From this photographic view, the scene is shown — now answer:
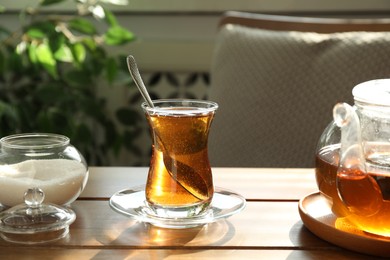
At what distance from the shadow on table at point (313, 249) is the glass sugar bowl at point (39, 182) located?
280 mm

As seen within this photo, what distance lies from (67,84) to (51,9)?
0.29 metres

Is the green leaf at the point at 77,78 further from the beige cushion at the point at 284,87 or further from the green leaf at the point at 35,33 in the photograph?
A: the beige cushion at the point at 284,87

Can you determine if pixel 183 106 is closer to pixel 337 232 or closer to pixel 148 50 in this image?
pixel 337 232

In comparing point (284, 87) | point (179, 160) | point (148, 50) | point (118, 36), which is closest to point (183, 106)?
point (179, 160)

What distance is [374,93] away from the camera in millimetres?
763

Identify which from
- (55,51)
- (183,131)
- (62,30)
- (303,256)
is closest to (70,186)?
(183,131)

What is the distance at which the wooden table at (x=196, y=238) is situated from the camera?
725 mm

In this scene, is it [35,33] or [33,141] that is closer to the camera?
[33,141]

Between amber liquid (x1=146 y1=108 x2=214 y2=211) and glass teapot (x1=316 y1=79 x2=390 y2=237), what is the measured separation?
0.50 feet

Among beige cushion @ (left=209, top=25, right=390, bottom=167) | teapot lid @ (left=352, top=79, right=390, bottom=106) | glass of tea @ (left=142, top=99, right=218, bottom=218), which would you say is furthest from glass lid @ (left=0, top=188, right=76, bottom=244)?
beige cushion @ (left=209, top=25, right=390, bottom=167)

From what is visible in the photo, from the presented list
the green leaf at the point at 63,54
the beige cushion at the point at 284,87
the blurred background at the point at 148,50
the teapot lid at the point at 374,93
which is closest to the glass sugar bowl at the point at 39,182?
the teapot lid at the point at 374,93

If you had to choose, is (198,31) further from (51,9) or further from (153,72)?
(51,9)

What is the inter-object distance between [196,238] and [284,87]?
0.85 meters

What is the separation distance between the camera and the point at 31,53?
1.90 m
